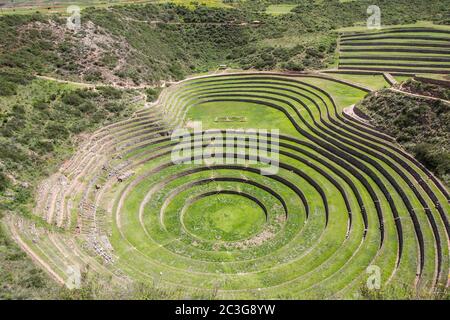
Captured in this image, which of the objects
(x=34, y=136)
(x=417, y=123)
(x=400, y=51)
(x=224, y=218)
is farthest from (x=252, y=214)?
(x=400, y=51)

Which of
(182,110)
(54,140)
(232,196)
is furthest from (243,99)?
(54,140)

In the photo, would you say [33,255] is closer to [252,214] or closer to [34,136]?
[34,136]

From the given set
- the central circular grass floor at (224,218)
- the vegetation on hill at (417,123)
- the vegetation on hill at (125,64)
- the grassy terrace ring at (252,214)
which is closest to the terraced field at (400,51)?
the vegetation on hill at (125,64)

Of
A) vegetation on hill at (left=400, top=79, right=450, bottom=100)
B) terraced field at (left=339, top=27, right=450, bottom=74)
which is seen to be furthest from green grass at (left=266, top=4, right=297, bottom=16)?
vegetation on hill at (left=400, top=79, right=450, bottom=100)

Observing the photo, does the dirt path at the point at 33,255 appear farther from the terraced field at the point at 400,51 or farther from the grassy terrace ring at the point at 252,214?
the terraced field at the point at 400,51

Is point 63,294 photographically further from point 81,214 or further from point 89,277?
point 81,214
